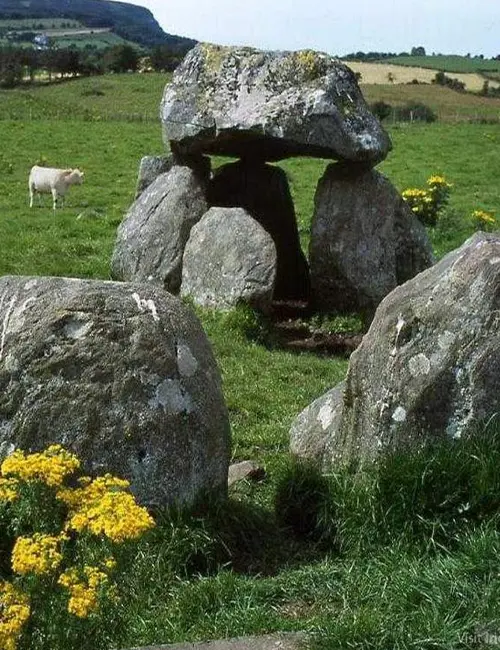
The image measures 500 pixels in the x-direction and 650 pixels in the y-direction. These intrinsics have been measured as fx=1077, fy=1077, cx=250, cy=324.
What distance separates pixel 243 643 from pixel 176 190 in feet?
34.9

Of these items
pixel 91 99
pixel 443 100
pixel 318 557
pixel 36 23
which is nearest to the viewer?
pixel 318 557

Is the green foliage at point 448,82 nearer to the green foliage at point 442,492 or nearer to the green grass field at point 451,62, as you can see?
the green grass field at point 451,62

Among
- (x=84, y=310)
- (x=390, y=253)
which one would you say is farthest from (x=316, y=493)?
(x=390, y=253)

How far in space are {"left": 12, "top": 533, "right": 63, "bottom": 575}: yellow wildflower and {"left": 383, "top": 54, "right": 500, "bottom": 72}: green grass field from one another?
74455 mm

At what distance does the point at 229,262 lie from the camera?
44.1 ft

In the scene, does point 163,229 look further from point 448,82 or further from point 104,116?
point 448,82

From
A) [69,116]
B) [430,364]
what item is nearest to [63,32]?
[69,116]

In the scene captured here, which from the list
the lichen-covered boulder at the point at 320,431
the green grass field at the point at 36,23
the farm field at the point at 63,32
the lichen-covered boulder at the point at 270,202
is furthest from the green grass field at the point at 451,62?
the green grass field at the point at 36,23

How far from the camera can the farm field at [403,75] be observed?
6694 centimetres

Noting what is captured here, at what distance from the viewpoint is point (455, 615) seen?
527cm

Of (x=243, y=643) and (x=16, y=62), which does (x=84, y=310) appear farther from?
(x=16, y=62)

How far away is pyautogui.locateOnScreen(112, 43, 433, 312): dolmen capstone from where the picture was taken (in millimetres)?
13727

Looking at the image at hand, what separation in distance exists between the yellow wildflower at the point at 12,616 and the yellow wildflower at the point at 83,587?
0.18 m

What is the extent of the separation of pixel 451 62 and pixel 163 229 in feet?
246
